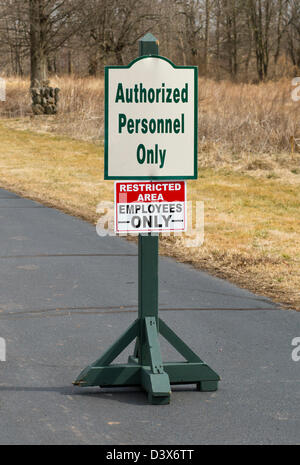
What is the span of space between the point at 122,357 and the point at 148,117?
1.82m

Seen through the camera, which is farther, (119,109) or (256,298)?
(256,298)

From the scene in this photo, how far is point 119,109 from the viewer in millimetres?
4832

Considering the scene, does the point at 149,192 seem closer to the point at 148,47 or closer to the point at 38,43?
the point at 148,47

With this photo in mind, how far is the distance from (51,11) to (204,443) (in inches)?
1326

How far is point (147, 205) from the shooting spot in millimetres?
4980

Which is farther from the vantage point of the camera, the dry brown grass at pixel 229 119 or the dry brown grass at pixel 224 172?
the dry brown grass at pixel 229 119

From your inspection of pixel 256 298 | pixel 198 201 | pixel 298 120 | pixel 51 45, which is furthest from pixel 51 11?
pixel 256 298

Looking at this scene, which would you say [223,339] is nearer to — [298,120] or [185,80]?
[185,80]

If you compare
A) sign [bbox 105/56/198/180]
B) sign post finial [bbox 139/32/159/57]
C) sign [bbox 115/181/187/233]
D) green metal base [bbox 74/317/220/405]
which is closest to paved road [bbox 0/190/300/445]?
green metal base [bbox 74/317/220/405]

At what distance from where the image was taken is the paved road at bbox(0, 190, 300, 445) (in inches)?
171

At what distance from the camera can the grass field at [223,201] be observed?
8742mm

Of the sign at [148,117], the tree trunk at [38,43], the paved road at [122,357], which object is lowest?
the paved road at [122,357]

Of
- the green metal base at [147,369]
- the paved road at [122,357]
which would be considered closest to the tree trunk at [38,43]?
the paved road at [122,357]

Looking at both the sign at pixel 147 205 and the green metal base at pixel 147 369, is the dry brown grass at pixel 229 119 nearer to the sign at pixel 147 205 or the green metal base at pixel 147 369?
the sign at pixel 147 205
